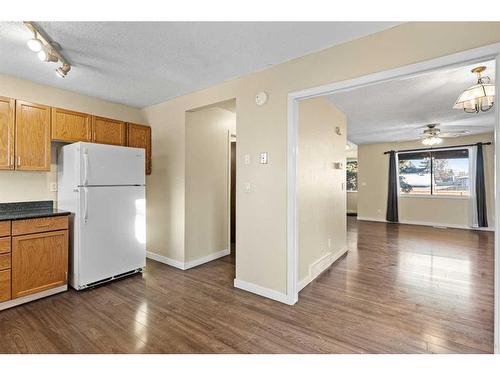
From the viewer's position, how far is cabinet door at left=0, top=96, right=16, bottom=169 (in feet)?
8.41

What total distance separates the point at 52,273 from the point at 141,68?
93.3 inches

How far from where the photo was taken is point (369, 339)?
75.6 inches

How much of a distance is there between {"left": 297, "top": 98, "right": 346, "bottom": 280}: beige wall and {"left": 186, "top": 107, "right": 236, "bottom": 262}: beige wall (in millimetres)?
1521

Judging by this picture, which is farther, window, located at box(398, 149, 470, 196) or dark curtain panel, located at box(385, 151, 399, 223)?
dark curtain panel, located at box(385, 151, 399, 223)

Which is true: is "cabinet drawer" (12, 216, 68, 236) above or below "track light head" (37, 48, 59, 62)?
below

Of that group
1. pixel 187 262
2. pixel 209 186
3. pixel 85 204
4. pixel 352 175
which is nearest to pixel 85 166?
pixel 85 204

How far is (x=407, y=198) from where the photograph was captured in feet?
24.3

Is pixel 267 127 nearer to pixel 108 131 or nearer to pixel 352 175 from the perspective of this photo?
pixel 108 131

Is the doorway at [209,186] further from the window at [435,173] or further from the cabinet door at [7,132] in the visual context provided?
the window at [435,173]

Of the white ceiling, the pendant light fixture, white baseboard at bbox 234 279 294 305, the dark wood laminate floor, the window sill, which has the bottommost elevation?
the dark wood laminate floor

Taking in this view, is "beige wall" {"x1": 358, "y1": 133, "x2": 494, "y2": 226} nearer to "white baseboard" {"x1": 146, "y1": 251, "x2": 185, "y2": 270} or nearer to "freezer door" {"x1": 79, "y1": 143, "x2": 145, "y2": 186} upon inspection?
"white baseboard" {"x1": 146, "y1": 251, "x2": 185, "y2": 270}

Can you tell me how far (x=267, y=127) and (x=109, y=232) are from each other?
2.23 meters

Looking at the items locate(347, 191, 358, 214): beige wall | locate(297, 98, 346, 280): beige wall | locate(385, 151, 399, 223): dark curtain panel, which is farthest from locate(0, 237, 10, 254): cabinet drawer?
locate(347, 191, 358, 214): beige wall
